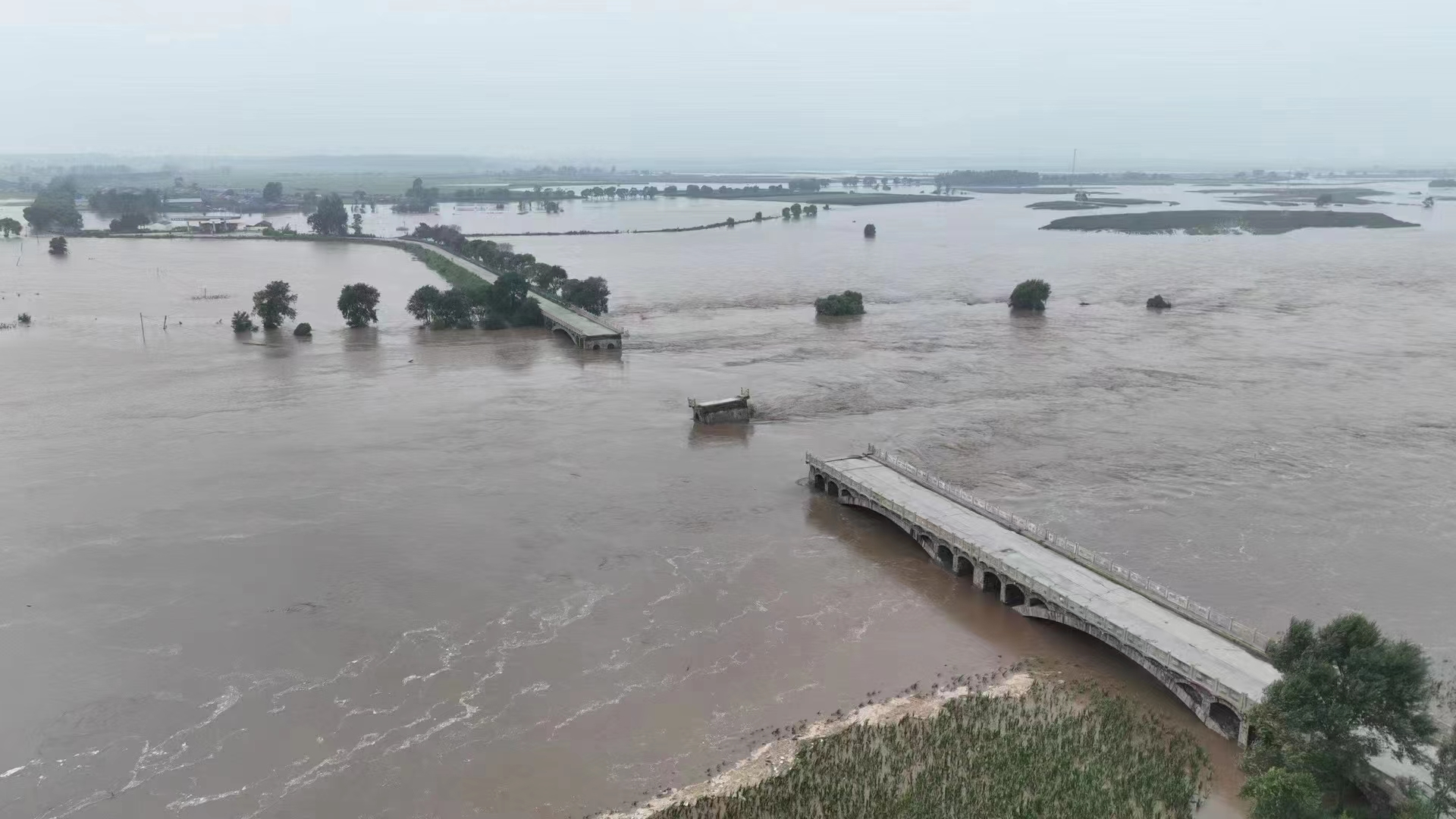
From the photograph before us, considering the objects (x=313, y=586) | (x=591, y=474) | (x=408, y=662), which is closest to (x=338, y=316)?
(x=591, y=474)

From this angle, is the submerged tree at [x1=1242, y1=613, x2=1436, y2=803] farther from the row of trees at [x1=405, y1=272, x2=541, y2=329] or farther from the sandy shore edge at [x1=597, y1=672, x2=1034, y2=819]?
the row of trees at [x1=405, y1=272, x2=541, y2=329]

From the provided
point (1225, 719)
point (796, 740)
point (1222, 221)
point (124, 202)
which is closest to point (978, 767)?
point (796, 740)

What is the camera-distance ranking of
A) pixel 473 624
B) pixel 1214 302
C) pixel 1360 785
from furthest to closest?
pixel 1214 302
pixel 473 624
pixel 1360 785

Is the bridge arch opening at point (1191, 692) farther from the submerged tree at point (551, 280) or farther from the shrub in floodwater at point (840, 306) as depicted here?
the submerged tree at point (551, 280)

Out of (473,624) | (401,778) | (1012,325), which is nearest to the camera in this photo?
(401,778)

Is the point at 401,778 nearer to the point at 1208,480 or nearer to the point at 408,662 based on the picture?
the point at 408,662

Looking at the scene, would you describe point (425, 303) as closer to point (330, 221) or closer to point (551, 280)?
point (551, 280)

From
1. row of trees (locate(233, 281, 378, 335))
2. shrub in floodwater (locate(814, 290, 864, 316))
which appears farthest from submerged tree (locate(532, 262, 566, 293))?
shrub in floodwater (locate(814, 290, 864, 316))
